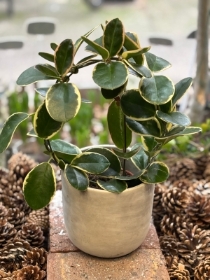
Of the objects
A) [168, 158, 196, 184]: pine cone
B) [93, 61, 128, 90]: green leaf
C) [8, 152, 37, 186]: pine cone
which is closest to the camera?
[93, 61, 128, 90]: green leaf

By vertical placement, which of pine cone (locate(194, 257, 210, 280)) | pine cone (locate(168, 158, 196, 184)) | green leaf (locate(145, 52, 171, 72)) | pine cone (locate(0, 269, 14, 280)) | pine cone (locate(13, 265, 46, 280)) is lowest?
pine cone (locate(0, 269, 14, 280))

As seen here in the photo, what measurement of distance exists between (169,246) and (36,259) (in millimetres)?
252

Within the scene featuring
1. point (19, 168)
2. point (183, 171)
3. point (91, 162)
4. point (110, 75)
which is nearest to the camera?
point (110, 75)

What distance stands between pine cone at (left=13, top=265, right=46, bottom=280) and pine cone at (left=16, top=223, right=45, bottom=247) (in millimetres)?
95

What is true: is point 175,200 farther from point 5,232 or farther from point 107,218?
point 5,232

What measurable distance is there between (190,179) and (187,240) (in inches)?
11.3

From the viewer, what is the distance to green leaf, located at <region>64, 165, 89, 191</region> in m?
0.69

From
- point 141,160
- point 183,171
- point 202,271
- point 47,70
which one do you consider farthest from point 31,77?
point 183,171

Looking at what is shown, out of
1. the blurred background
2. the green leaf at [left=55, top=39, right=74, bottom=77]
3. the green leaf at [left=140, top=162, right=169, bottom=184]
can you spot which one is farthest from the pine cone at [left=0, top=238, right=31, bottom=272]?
the blurred background

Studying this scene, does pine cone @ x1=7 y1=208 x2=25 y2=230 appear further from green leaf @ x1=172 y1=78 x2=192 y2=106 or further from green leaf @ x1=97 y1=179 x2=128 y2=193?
green leaf @ x1=172 y1=78 x2=192 y2=106

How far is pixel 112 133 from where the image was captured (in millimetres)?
738

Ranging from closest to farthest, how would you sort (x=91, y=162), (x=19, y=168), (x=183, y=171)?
(x=91, y=162) → (x=19, y=168) → (x=183, y=171)

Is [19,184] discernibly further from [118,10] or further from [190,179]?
[118,10]

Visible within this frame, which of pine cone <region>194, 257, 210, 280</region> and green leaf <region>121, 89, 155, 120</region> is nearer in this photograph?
green leaf <region>121, 89, 155, 120</region>
